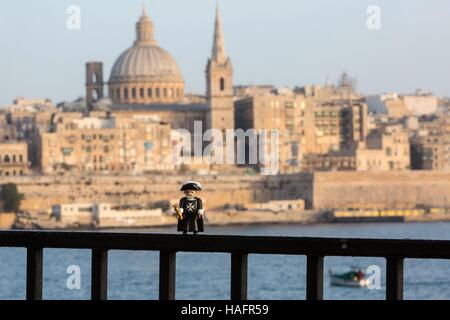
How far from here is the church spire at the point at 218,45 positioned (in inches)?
3342

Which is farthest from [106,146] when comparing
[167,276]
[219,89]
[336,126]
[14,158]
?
[167,276]

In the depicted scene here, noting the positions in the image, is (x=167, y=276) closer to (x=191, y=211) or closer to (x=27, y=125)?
(x=191, y=211)

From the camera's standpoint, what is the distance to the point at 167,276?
5074 millimetres

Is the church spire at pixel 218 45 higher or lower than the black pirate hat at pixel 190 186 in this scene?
higher

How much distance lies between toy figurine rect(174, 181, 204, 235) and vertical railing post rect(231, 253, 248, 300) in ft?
0.61

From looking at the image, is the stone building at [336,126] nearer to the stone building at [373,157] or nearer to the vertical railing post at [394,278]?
the stone building at [373,157]

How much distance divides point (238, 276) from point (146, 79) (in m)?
85.2

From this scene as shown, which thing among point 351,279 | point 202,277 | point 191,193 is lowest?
point 202,277

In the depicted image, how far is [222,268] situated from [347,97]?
5149 cm

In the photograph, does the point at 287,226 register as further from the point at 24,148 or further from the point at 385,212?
the point at 24,148

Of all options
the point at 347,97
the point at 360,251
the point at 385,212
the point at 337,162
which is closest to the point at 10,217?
the point at 385,212

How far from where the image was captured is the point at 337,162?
77.4 m

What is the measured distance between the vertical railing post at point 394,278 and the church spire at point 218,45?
261 ft

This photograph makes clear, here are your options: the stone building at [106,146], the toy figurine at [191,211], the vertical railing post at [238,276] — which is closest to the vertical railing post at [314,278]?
the vertical railing post at [238,276]
